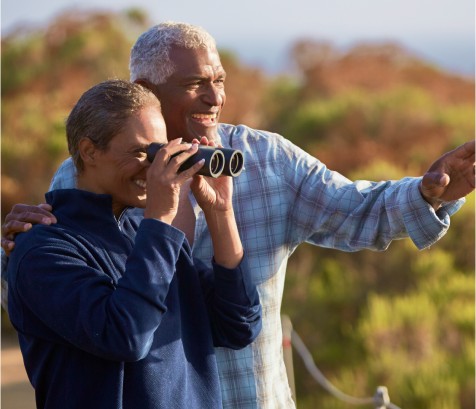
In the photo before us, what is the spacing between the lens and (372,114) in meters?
13.0

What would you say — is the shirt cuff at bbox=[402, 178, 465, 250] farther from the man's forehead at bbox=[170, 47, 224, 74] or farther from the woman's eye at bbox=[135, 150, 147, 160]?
the woman's eye at bbox=[135, 150, 147, 160]

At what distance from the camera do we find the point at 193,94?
332cm

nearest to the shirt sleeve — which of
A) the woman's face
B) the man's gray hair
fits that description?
the man's gray hair

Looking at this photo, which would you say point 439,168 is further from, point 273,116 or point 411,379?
point 273,116

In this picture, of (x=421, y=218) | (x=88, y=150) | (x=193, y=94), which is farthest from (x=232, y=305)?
(x=193, y=94)

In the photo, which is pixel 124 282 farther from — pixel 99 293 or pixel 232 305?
pixel 232 305

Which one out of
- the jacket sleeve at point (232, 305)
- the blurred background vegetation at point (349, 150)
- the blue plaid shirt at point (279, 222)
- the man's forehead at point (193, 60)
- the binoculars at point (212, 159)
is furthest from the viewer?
the blurred background vegetation at point (349, 150)

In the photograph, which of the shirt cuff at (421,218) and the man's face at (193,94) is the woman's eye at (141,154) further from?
the shirt cuff at (421,218)

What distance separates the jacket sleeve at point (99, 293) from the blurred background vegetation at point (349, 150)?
1750 mm

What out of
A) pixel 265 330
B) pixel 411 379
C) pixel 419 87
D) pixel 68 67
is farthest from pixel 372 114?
pixel 265 330

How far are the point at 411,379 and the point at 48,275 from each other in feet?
14.1

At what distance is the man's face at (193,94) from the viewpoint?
3305 mm

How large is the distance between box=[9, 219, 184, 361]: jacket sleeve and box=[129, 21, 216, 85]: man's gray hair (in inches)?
36.7

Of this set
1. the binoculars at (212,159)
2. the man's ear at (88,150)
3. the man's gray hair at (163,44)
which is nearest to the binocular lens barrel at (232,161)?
the binoculars at (212,159)
